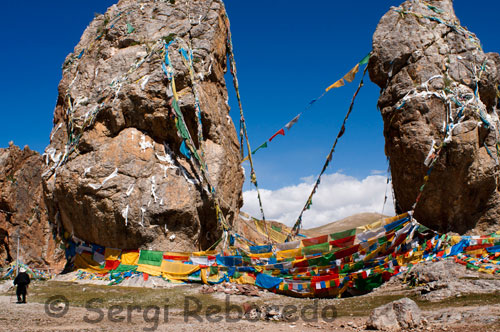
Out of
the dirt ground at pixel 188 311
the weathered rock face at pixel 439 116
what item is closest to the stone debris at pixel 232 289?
the dirt ground at pixel 188 311

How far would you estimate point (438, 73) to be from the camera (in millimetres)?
16141

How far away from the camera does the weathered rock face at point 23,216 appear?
25.8m

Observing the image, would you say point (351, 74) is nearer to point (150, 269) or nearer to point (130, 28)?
point (150, 269)

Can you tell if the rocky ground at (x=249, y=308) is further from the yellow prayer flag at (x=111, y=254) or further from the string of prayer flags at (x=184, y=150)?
the string of prayer flags at (x=184, y=150)

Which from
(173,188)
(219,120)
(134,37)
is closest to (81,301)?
(173,188)

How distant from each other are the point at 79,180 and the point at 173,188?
3854mm

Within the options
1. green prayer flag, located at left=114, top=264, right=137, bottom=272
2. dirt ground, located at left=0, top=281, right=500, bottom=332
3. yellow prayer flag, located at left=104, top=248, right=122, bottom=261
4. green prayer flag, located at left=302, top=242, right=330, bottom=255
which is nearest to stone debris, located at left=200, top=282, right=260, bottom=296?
dirt ground, located at left=0, top=281, right=500, bottom=332

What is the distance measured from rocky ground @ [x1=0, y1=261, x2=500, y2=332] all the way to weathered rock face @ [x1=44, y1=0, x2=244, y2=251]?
3.58 metres

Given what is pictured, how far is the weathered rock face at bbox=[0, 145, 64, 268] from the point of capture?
84.6 feet

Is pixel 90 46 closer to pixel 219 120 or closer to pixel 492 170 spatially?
pixel 219 120

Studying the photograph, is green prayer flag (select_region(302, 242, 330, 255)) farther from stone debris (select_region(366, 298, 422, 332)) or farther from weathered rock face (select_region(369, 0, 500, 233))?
stone debris (select_region(366, 298, 422, 332))

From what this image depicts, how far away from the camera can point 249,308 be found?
990cm

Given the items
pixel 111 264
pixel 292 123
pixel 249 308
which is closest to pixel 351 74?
pixel 292 123

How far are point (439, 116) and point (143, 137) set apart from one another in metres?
11.8
